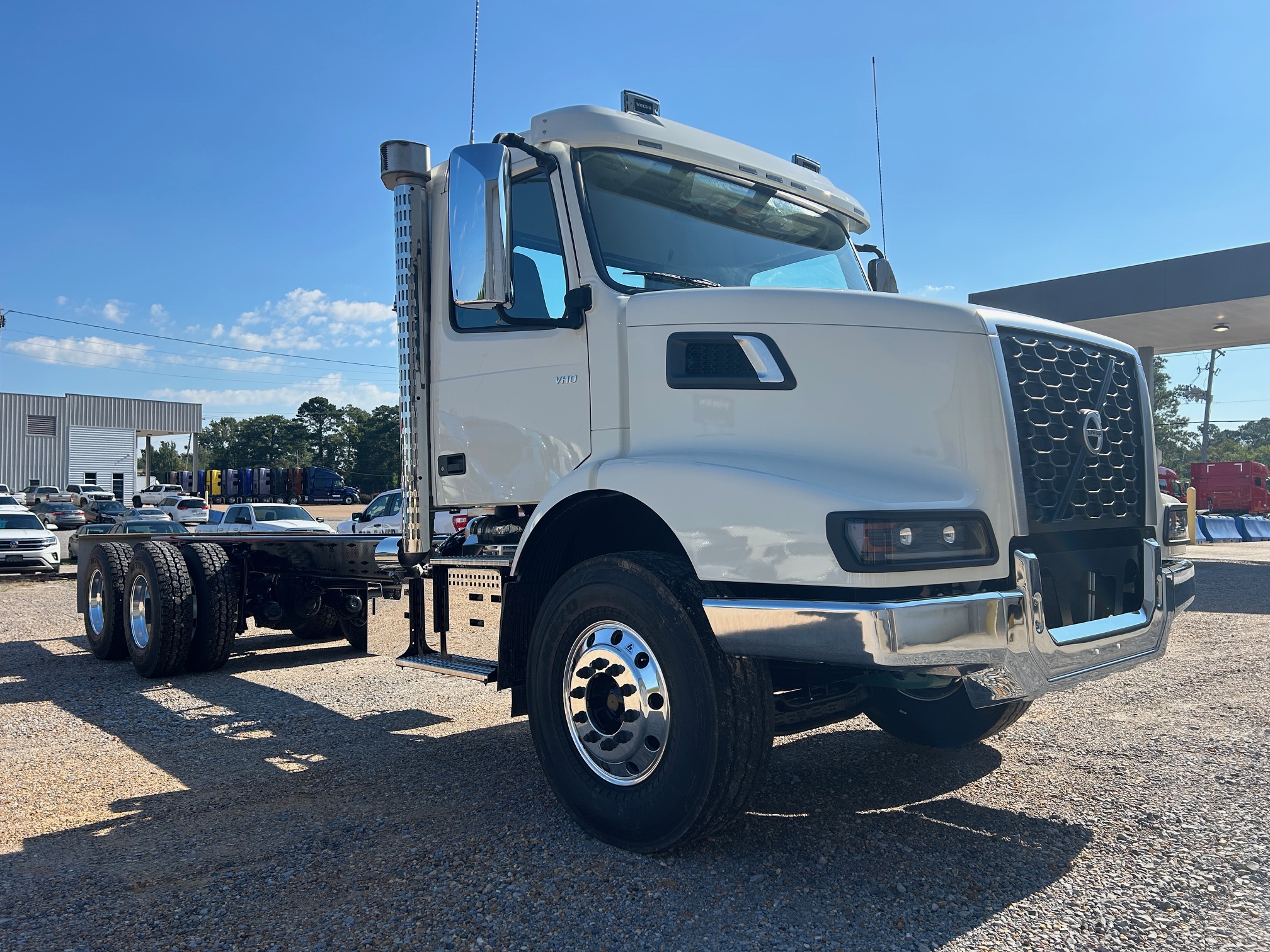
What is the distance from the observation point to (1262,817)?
13.2 ft

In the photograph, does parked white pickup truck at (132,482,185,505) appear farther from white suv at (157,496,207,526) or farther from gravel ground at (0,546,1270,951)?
gravel ground at (0,546,1270,951)

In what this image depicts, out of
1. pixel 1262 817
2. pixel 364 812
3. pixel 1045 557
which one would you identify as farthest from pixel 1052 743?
pixel 364 812

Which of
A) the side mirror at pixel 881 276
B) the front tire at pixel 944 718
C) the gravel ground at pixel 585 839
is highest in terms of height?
the side mirror at pixel 881 276

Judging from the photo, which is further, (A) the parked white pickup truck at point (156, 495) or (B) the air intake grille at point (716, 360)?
(A) the parked white pickup truck at point (156, 495)

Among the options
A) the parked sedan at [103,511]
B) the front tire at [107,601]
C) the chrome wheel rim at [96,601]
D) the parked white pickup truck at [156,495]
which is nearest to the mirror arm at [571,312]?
the front tire at [107,601]

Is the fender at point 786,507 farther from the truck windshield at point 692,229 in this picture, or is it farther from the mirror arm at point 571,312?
the truck windshield at point 692,229

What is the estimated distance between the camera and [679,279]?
4238 mm

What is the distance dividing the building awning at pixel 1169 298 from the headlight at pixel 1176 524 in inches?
515

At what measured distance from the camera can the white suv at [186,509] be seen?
4253 centimetres

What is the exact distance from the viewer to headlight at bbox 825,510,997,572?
309cm

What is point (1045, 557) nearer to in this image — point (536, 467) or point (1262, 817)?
point (1262, 817)

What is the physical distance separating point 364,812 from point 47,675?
217 inches

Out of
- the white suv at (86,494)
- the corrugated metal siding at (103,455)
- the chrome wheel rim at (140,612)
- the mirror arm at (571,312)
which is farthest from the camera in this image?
the corrugated metal siding at (103,455)

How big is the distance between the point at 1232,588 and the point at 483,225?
13481mm
